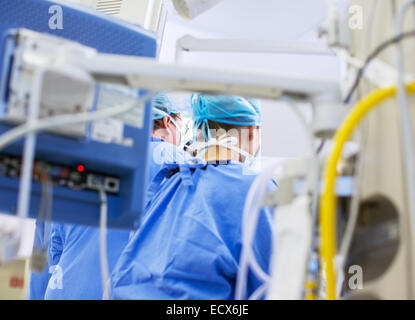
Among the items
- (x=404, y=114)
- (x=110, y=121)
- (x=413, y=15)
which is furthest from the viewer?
(x=110, y=121)

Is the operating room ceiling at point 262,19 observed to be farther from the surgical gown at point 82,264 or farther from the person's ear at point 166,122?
the surgical gown at point 82,264

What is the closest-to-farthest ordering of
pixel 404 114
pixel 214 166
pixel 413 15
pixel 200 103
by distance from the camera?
pixel 404 114
pixel 413 15
pixel 214 166
pixel 200 103

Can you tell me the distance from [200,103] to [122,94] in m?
0.72

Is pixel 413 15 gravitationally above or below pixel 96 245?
above

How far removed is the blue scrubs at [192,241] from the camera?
1.11 metres

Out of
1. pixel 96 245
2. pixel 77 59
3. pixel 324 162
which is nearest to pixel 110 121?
pixel 77 59

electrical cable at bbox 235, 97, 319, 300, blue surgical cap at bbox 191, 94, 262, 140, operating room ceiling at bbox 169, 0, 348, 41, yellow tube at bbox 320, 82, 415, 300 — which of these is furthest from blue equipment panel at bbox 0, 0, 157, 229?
operating room ceiling at bbox 169, 0, 348, 41

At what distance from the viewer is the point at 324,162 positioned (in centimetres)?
64

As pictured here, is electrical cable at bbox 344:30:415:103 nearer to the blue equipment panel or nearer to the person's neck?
the blue equipment panel

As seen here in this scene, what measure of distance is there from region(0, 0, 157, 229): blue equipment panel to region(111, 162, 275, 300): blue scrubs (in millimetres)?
279

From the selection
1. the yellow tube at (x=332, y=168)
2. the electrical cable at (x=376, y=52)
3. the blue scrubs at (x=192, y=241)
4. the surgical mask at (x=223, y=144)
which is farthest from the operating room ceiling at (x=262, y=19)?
the yellow tube at (x=332, y=168)

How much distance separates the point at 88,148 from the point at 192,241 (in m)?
0.48

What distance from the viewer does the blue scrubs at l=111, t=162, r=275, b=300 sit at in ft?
3.63
